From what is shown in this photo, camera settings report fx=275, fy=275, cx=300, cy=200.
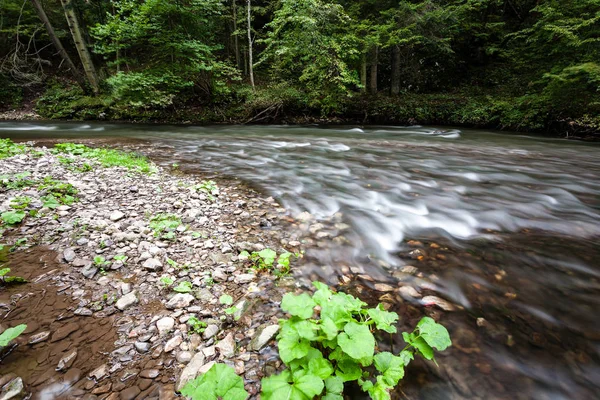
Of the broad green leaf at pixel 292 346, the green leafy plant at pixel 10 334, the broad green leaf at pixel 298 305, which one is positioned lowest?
the green leafy plant at pixel 10 334

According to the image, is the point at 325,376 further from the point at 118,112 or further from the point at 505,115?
the point at 118,112

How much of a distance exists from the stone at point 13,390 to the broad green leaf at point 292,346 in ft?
4.67

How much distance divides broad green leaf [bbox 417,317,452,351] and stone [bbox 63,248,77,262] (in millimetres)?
3039

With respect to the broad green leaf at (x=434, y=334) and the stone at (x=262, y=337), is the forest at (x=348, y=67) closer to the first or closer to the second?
the broad green leaf at (x=434, y=334)

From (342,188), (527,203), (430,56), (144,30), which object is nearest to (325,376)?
(342,188)

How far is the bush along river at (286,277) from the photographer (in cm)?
166

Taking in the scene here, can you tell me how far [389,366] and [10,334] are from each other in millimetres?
2294

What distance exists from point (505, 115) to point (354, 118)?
678 cm

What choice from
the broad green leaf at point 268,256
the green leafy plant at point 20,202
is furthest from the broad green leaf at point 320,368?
the green leafy plant at point 20,202

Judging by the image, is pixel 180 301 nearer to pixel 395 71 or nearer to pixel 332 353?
pixel 332 353

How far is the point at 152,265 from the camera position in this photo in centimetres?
256

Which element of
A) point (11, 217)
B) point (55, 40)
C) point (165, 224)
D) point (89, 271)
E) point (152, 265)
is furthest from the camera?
point (55, 40)

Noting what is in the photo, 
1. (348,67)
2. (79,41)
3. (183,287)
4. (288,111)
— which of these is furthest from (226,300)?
(79,41)

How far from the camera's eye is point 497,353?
6.14ft
